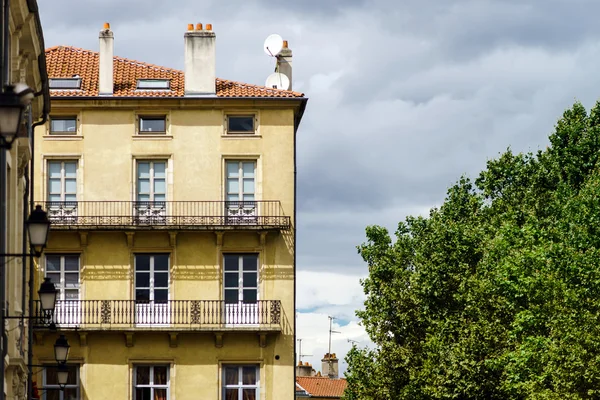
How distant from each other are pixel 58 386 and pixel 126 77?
11184mm

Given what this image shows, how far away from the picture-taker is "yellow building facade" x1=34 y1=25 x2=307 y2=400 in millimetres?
45312

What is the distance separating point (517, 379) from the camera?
46.1 metres

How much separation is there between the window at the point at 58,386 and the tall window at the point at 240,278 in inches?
222

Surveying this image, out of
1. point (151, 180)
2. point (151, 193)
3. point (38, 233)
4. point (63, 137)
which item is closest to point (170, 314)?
point (151, 193)

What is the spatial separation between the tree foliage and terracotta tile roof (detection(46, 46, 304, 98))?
421 inches

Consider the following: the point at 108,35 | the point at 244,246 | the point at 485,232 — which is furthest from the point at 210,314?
the point at 485,232

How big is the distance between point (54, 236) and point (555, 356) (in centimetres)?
1725

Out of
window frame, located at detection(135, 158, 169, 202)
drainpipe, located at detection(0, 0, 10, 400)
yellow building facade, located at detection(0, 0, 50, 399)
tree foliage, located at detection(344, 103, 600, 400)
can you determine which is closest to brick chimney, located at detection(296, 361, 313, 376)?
tree foliage, located at detection(344, 103, 600, 400)

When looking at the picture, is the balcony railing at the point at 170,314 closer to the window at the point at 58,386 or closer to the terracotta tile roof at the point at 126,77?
the window at the point at 58,386

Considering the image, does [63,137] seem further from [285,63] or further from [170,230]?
[285,63]

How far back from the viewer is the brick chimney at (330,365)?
12244cm

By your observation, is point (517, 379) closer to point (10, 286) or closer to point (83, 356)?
point (83, 356)

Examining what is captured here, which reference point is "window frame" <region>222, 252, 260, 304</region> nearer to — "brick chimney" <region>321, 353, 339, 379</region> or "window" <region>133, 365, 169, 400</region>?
"window" <region>133, 365, 169, 400</region>

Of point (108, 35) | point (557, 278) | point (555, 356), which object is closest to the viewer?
point (555, 356)
